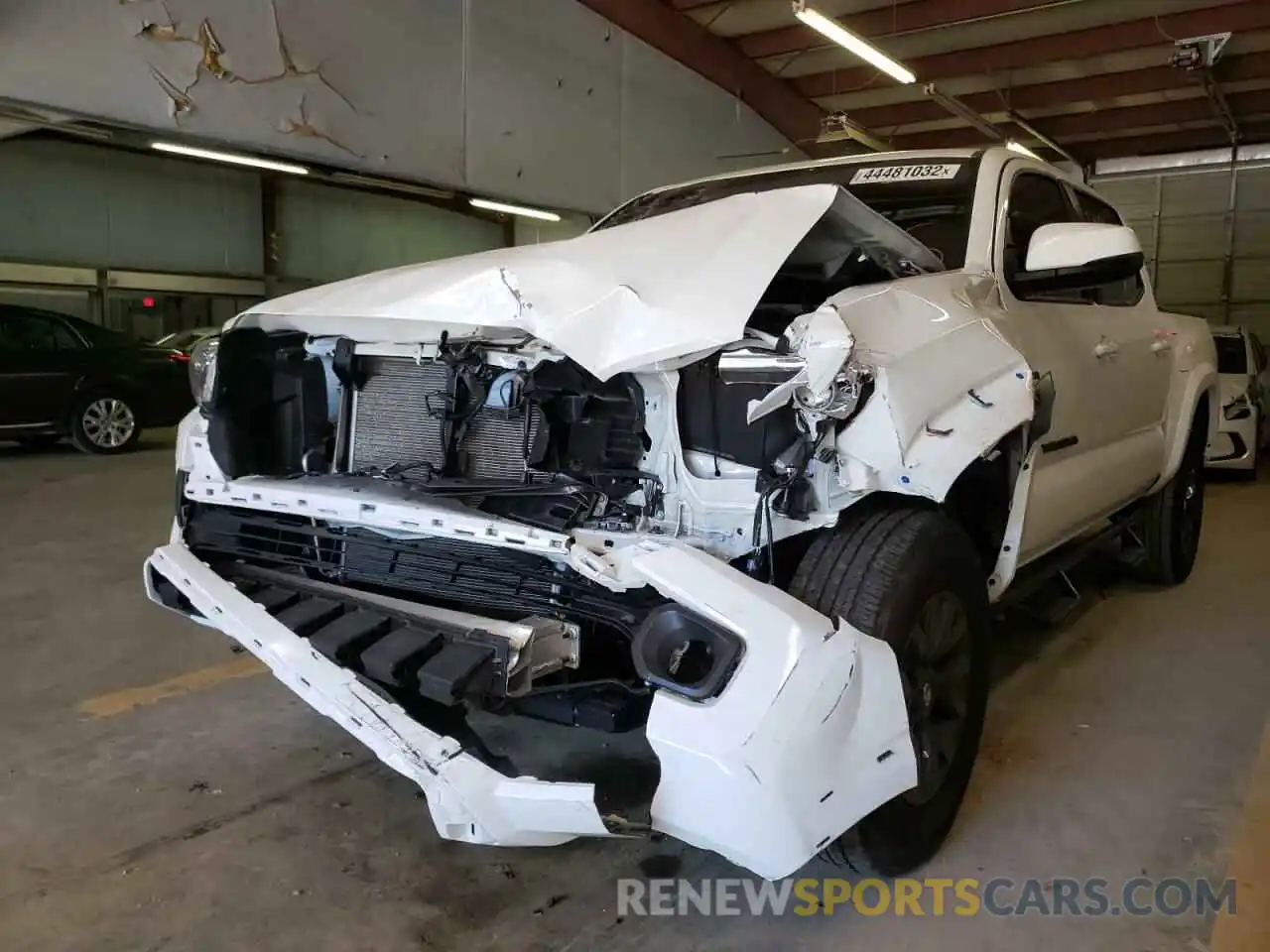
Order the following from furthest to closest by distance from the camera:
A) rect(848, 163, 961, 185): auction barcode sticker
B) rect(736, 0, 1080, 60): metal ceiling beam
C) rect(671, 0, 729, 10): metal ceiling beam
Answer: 1. rect(671, 0, 729, 10): metal ceiling beam
2. rect(736, 0, 1080, 60): metal ceiling beam
3. rect(848, 163, 961, 185): auction barcode sticker

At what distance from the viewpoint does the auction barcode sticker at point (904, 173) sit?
10.5ft

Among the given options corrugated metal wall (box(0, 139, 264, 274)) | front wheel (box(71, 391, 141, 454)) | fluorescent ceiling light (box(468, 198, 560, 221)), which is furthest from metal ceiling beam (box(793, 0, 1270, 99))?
front wheel (box(71, 391, 141, 454))

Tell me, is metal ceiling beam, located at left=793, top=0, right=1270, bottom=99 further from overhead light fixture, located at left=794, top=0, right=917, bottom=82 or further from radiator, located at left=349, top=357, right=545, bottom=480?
radiator, located at left=349, top=357, right=545, bottom=480

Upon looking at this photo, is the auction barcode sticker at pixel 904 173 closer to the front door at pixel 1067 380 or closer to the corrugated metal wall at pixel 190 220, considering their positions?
the front door at pixel 1067 380

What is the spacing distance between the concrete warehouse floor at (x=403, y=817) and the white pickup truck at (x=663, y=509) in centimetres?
29

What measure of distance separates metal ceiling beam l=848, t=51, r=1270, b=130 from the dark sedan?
9350 millimetres

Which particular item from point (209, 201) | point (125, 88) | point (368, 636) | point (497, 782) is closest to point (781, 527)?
point (497, 782)

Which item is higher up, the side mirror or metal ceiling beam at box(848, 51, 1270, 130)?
metal ceiling beam at box(848, 51, 1270, 130)

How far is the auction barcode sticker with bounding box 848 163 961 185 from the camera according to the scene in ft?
10.5

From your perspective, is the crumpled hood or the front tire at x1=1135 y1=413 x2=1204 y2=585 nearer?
the crumpled hood

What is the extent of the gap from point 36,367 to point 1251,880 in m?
9.60

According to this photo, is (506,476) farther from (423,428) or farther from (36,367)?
(36,367)

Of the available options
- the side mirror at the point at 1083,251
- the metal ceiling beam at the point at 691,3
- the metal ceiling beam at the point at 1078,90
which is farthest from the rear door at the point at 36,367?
the metal ceiling beam at the point at 1078,90

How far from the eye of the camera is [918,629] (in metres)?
2.07
